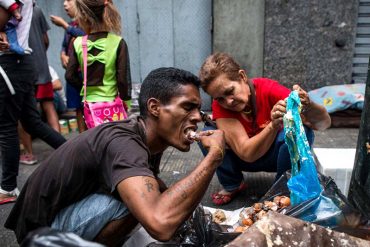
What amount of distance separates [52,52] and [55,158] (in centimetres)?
455

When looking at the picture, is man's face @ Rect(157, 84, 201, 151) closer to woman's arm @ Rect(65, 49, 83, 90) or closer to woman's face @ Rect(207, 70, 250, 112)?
woman's face @ Rect(207, 70, 250, 112)

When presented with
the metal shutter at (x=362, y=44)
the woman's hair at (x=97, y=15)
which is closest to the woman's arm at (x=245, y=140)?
the woman's hair at (x=97, y=15)

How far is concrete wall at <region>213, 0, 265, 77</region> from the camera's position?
543 cm

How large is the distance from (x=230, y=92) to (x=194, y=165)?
1545 mm

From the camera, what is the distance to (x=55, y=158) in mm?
1918

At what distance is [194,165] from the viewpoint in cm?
407

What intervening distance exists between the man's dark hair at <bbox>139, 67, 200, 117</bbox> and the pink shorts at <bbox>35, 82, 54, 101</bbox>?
3.05 m

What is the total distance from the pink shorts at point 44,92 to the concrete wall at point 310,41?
9.21 ft

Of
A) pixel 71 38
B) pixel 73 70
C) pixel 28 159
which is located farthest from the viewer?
pixel 71 38

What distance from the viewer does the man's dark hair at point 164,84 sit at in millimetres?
1927

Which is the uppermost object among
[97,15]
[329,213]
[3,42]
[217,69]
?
[97,15]

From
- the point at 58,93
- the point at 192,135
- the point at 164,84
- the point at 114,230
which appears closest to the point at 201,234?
the point at 114,230

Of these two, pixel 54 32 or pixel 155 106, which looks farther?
pixel 54 32

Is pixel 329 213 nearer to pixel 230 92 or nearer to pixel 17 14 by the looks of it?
pixel 230 92
